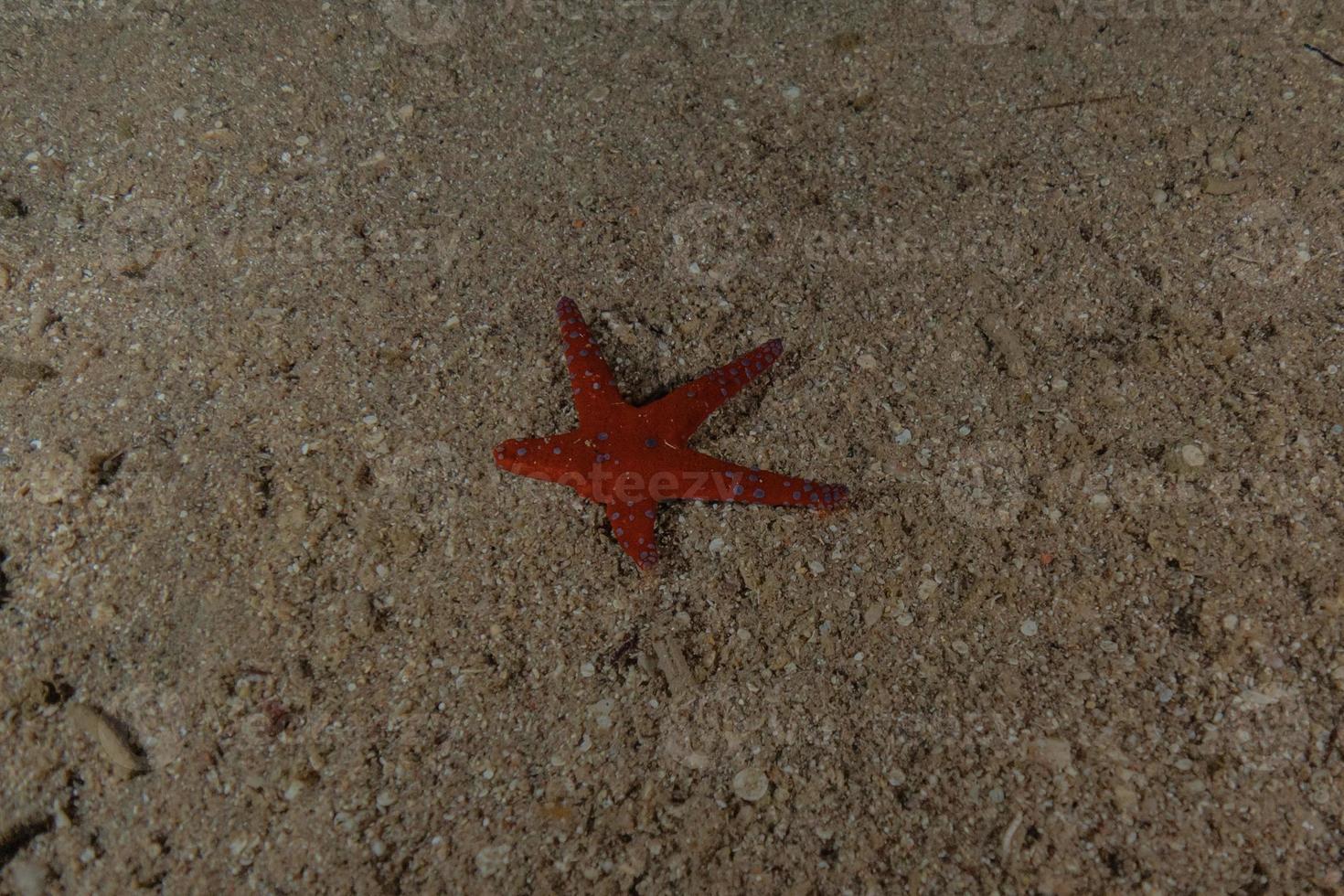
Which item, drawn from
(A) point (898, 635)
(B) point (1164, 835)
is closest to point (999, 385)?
(A) point (898, 635)

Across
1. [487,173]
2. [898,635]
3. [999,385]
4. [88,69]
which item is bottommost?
[898,635]

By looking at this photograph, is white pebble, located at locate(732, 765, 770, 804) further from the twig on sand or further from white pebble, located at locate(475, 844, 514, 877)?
the twig on sand

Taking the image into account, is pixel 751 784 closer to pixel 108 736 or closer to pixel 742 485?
pixel 742 485

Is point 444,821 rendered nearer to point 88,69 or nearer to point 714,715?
point 714,715

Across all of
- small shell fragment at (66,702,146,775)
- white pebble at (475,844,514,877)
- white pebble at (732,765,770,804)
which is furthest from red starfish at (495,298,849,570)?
small shell fragment at (66,702,146,775)

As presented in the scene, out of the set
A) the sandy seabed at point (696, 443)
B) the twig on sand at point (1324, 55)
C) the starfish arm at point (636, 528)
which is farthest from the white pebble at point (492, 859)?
the twig on sand at point (1324, 55)

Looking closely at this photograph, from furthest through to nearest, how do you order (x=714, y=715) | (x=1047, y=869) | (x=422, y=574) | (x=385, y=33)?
(x=385, y=33), (x=422, y=574), (x=714, y=715), (x=1047, y=869)
